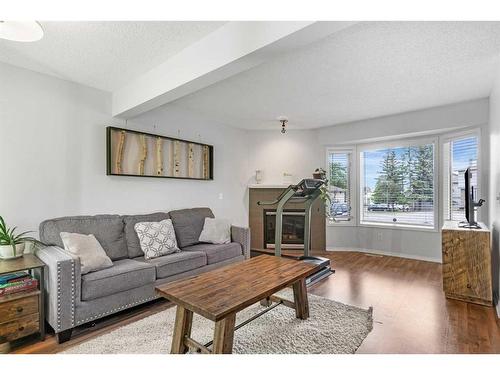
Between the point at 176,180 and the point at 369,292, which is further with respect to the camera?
the point at 176,180

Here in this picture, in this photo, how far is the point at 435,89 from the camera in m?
3.28

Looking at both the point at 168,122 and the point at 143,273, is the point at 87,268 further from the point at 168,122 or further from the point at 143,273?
the point at 168,122

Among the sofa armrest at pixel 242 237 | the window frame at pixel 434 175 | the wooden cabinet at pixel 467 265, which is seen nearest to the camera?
the wooden cabinet at pixel 467 265

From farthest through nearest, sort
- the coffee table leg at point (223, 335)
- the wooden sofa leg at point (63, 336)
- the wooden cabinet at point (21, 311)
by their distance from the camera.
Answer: the wooden sofa leg at point (63, 336) → the wooden cabinet at point (21, 311) → the coffee table leg at point (223, 335)

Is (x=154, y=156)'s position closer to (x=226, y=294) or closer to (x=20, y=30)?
(x=20, y=30)

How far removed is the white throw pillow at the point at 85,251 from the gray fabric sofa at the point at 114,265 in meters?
0.07

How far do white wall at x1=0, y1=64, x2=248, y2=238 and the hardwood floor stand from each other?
1.32 metres

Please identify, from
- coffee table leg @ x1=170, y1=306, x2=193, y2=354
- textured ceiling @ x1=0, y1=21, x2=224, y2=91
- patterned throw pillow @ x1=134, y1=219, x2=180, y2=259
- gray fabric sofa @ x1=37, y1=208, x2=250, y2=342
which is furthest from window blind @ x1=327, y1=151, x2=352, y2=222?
coffee table leg @ x1=170, y1=306, x2=193, y2=354

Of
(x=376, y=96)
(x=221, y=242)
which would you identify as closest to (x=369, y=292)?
(x=221, y=242)

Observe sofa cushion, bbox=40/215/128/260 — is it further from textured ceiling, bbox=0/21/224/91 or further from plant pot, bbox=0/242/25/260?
textured ceiling, bbox=0/21/224/91

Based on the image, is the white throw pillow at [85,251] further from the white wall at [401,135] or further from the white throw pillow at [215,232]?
the white wall at [401,135]

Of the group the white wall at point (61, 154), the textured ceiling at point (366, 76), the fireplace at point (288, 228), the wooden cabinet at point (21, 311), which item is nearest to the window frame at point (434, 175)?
the textured ceiling at point (366, 76)

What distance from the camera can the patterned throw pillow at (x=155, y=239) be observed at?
116 inches
